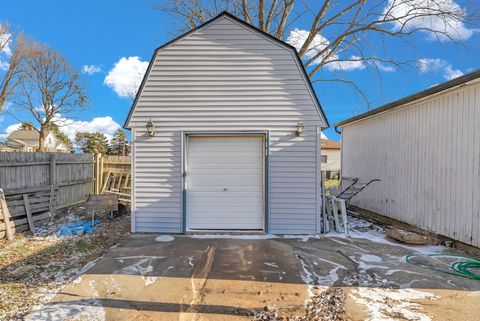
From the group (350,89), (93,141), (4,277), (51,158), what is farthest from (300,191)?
(93,141)

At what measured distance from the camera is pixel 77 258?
16.0 ft

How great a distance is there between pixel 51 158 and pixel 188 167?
14.1 feet

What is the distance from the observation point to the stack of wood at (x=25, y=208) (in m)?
5.84

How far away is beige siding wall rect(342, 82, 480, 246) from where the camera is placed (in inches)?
192

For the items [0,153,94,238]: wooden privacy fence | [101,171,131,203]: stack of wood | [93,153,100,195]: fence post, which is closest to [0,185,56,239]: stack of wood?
[0,153,94,238]: wooden privacy fence

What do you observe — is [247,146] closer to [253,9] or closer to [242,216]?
[242,216]

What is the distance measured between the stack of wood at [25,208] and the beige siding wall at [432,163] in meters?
8.74

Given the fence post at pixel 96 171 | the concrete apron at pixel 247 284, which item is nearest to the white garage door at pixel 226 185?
the concrete apron at pixel 247 284

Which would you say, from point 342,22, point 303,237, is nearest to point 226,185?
point 303,237

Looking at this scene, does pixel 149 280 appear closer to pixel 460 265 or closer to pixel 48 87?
pixel 460 265

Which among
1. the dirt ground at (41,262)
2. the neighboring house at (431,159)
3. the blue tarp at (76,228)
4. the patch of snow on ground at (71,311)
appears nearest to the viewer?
the patch of snow on ground at (71,311)

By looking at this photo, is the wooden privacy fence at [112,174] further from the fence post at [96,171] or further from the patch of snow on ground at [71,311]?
the patch of snow on ground at [71,311]

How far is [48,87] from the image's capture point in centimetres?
2109

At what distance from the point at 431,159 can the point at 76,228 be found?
26.6ft
